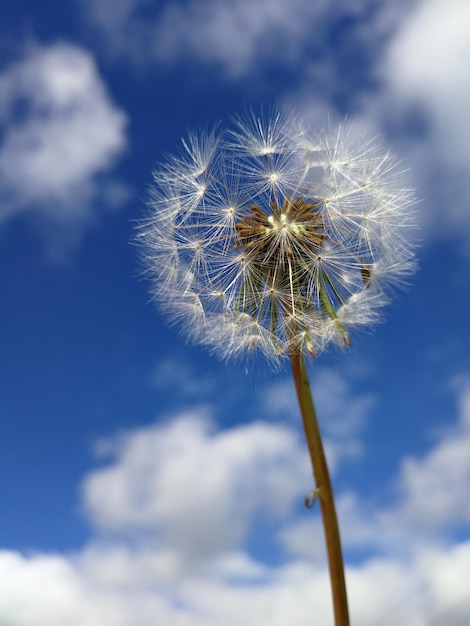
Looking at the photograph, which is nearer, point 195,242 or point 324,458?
point 324,458

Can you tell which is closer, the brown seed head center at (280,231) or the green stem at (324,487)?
the green stem at (324,487)

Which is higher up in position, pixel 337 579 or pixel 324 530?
pixel 324 530

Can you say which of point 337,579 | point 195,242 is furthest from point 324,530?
point 195,242

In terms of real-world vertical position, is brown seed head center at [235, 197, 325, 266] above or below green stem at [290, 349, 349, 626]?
above

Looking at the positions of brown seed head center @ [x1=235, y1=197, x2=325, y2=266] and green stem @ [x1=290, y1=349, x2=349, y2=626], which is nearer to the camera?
green stem @ [x1=290, y1=349, x2=349, y2=626]

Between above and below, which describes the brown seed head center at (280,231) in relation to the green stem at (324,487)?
above

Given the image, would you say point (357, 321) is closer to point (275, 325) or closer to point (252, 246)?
point (275, 325)

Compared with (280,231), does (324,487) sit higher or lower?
lower

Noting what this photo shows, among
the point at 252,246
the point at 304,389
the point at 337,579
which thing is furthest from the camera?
the point at 252,246
